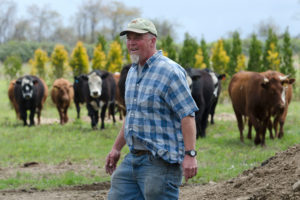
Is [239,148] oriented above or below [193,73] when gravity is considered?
below

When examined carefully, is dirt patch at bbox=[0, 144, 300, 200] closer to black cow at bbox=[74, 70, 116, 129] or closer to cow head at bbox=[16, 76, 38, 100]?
black cow at bbox=[74, 70, 116, 129]

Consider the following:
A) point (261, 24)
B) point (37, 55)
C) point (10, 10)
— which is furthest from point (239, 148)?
point (10, 10)

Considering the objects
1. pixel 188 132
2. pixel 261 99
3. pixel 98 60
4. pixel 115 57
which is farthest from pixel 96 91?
pixel 115 57

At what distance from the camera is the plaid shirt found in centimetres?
359

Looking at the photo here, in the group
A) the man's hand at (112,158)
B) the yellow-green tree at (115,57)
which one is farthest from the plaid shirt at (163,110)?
the yellow-green tree at (115,57)

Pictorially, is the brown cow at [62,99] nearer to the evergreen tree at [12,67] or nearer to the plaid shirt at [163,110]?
the evergreen tree at [12,67]

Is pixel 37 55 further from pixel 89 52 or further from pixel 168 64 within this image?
pixel 168 64

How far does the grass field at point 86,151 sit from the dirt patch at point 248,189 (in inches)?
23.2

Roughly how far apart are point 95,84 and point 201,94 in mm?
4546

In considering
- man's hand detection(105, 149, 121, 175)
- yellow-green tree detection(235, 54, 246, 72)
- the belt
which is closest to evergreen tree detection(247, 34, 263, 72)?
yellow-green tree detection(235, 54, 246, 72)

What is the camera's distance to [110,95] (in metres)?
17.6

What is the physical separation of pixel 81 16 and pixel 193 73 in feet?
209

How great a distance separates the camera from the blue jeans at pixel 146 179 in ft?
11.7

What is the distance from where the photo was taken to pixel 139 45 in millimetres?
3760
